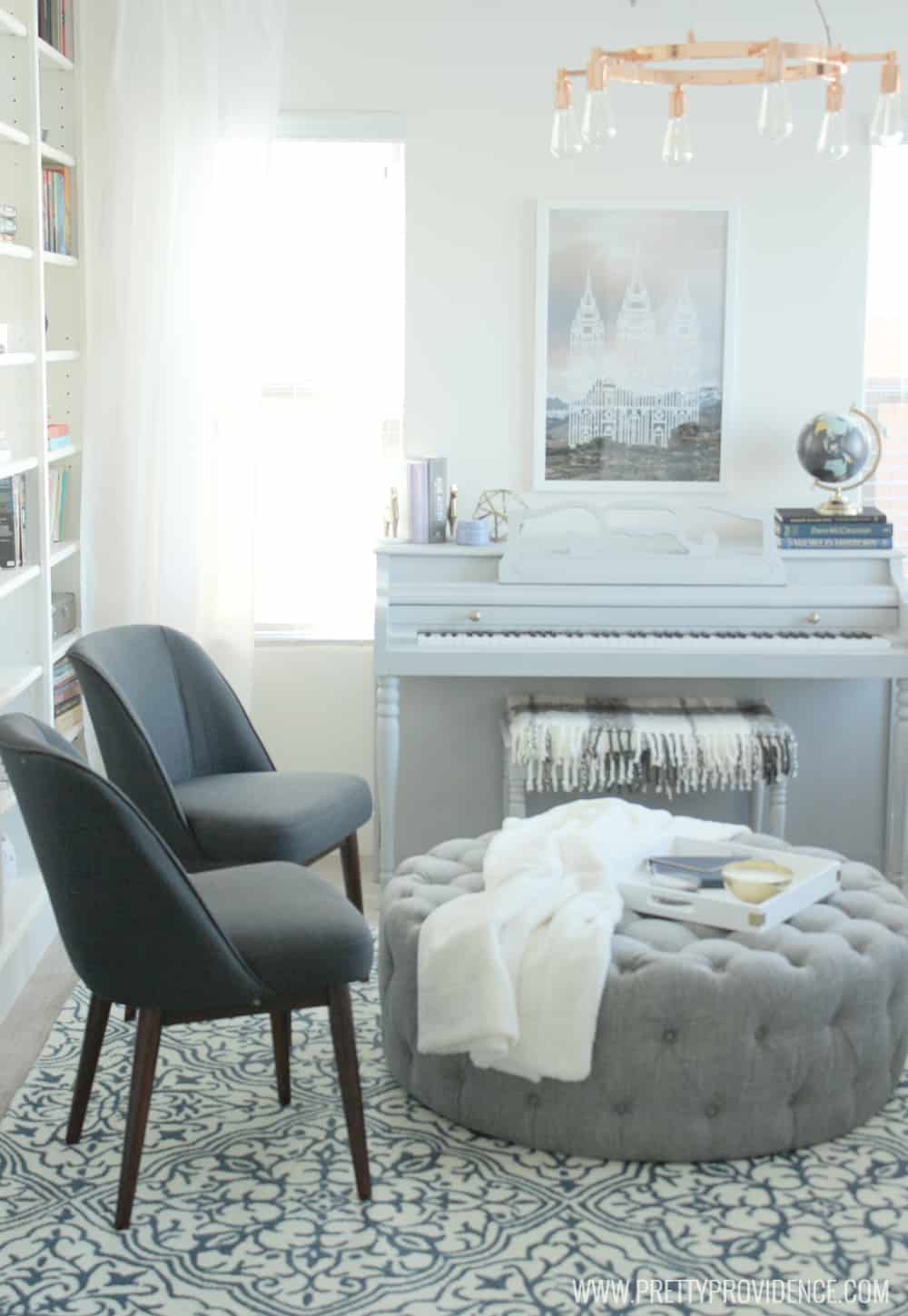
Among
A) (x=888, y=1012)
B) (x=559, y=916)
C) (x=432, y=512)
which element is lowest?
(x=888, y=1012)

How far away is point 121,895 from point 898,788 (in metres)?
2.46

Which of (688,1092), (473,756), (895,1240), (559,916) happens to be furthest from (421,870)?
(473,756)

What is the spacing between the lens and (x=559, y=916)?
120 inches

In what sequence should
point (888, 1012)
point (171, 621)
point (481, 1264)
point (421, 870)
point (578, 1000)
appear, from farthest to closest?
1. point (171, 621)
2. point (421, 870)
3. point (888, 1012)
4. point (578, 1000)
5. point (481, 1264)

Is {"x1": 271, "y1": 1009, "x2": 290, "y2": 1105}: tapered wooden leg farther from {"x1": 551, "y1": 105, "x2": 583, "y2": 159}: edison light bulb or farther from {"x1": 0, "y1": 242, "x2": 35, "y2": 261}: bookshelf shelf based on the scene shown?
{"x1": 0, "y1": 242, "x2": 35, "y2": 261}: bookshelf shelf

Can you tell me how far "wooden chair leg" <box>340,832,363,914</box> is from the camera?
A: 3955 millimetres

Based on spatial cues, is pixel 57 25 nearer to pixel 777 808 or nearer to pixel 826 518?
pixel 826 518

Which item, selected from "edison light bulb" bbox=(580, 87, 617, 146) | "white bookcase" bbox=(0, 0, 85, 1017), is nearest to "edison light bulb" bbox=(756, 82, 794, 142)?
"edison light bulb" bbox=(580, 87, 617, 146)

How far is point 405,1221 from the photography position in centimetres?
280

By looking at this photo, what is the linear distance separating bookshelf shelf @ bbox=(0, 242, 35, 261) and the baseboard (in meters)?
1.50

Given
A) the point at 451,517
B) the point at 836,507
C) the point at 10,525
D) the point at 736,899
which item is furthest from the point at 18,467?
the point at 836,507

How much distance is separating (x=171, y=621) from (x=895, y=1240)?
2.70m

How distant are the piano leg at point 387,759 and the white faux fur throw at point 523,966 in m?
1.01

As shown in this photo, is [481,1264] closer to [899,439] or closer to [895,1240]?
[895,1240]
